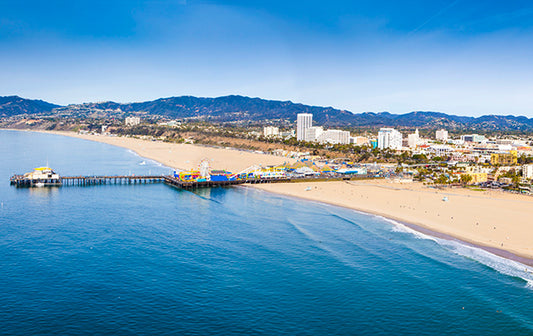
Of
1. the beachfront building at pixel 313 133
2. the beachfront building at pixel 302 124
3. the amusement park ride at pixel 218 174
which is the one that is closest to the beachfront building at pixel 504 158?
the amusement park ride at pixel 218 174

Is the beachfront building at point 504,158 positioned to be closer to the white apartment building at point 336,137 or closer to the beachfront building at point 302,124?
the white apartment building at point 336,137

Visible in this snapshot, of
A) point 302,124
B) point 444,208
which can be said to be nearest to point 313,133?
point 302,124

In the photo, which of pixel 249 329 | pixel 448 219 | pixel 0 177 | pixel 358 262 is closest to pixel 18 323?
pixel 249 329

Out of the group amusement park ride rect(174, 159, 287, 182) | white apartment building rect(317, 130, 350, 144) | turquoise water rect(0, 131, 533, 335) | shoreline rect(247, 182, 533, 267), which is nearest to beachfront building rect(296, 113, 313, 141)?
white apartment building rect(317, 130, 350, 144)

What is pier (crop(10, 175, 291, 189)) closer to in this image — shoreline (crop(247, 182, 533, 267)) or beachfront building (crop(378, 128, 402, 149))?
Answer: shoreline (crop(247, 182, 533, 267))

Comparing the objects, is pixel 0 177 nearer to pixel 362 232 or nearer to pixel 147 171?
pixel 147 171

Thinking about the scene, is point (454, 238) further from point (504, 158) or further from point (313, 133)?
point (313, 133)
